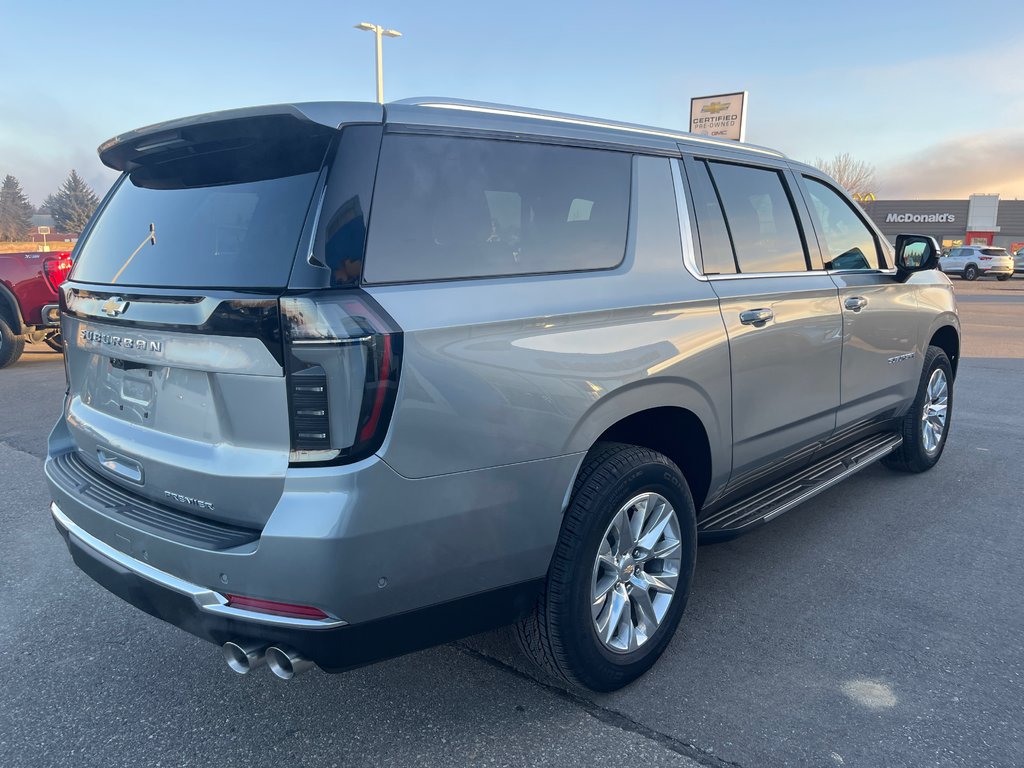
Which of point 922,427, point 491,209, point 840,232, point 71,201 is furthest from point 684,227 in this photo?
point 71,201

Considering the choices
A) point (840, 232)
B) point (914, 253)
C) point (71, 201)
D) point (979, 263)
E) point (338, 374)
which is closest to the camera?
point (338, 374)

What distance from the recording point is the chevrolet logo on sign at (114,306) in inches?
92.5

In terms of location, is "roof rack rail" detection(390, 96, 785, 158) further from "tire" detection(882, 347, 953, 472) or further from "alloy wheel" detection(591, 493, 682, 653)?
"tire" detection(882, 347, 953, 472)

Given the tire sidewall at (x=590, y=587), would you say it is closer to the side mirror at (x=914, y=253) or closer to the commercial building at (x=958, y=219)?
the side mirror at (x=914, y=253)

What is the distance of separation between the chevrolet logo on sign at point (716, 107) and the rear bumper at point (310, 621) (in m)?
30.0

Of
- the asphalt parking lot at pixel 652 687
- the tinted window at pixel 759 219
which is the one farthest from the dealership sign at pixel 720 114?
the asphalt parking lot at pixel 652 687

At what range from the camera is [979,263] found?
113 feet

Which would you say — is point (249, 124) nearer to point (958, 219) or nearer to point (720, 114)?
point (720, 114)

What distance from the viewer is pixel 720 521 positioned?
325 cm

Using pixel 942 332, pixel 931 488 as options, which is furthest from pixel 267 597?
pixel 942 332

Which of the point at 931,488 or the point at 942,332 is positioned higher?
the point at 942,332

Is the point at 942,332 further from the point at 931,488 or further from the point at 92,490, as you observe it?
the point at 92,490

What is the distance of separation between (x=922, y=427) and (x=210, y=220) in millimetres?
4529

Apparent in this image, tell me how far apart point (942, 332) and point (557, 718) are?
4.06m
